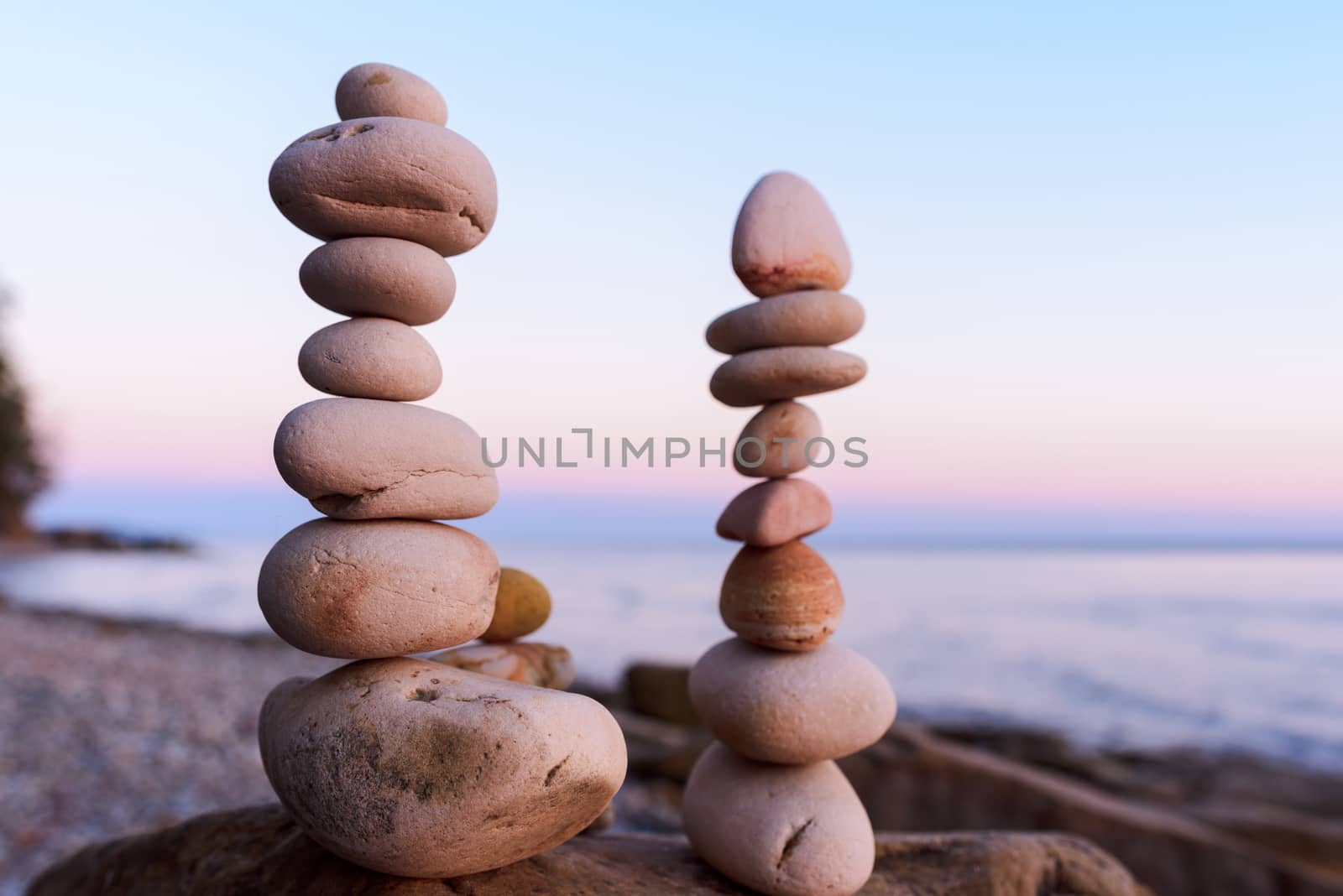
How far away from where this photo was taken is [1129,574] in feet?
92.4

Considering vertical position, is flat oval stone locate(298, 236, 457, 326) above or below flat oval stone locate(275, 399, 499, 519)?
above

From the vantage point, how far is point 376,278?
2352 mm

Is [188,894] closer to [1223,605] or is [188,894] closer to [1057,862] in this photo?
[1057,862]

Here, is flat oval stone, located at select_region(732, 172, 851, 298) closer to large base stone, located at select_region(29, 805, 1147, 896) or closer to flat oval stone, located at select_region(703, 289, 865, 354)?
flat oval stone, located at select_region(703, 289, 865, 354)

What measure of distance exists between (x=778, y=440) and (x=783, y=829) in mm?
1271

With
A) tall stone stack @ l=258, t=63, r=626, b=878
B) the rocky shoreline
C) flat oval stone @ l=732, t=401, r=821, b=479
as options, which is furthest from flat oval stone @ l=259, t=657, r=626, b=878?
the rocky shoreline

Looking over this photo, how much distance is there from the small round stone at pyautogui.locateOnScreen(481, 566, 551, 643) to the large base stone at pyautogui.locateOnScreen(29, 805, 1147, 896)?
0.75 metres

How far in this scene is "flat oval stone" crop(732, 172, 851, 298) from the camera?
2.88 meters

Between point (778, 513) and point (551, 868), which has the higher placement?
point (778, 513)

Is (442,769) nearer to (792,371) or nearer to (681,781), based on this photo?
(792,371)

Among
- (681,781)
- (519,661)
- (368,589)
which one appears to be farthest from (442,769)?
(681,781)

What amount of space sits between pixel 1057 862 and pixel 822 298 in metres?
2.32

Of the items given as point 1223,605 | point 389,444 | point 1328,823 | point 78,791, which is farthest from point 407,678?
point 1223,605

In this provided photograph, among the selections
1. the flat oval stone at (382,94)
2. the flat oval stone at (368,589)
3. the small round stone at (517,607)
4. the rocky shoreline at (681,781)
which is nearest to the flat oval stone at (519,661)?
the small round stone at (517,607)
